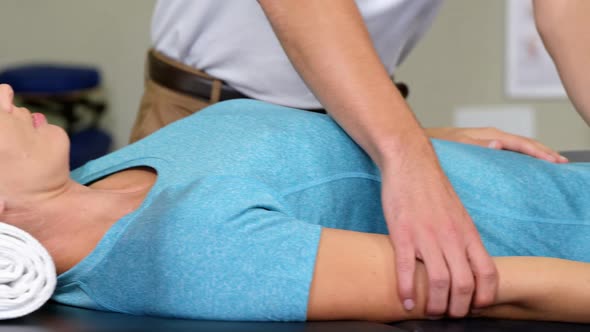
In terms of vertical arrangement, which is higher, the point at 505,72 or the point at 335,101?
the point at 335,101

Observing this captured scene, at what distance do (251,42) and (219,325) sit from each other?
735 mm

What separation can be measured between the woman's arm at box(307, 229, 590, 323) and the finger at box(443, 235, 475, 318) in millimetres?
11

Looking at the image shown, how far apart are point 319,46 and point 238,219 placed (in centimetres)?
31

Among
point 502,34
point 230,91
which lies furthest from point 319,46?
point 502,34

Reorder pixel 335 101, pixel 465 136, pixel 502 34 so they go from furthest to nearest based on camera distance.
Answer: pixel 502 34, pixel 465 136, pixel 335 101

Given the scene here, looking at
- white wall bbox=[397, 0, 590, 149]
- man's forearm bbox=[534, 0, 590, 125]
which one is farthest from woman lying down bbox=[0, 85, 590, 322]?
white wall bbox=[397, 0, 590, 149]

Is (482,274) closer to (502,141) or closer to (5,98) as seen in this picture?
(502,141)

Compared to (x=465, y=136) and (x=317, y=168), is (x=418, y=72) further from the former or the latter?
(x=317, y=168)

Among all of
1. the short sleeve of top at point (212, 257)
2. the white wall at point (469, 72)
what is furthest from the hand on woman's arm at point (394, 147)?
the white wall at point (469, 72)

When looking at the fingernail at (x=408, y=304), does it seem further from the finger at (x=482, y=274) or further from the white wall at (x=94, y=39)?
the white wall at (x=94, y=39)

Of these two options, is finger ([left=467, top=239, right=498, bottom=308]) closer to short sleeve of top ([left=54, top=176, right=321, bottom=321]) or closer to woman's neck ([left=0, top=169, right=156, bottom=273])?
short sleeve of top ([left=54, top=176, right=321, bottom=321])

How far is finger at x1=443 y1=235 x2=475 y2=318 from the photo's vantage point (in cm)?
94

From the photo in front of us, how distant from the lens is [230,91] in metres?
1.56

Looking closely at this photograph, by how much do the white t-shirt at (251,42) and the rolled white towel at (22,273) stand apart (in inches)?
25.0
